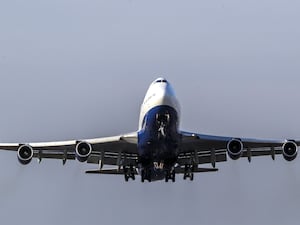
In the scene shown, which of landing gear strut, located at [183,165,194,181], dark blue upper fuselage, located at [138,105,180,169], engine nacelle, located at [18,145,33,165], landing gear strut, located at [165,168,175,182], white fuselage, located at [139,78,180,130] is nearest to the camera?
dark blue upper fuselage, located at [138,105,180,169]

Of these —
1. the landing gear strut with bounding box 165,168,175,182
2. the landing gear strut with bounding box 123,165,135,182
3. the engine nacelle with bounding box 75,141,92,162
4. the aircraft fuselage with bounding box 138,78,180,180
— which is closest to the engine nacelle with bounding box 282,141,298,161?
the aircraft fuselage with bounding box 138,78,180,180

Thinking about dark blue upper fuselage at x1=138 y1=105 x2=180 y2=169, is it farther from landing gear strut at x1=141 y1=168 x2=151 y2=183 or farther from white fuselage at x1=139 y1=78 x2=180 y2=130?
landing gear strut at x1=141 y1=168 x2=151 y2=183

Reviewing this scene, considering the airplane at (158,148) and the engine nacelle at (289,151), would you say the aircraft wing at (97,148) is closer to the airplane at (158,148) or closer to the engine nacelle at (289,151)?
the airplane at (158,148)

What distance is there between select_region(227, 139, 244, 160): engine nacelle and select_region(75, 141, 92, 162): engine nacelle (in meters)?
7.98

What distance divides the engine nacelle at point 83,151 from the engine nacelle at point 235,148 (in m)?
7.98

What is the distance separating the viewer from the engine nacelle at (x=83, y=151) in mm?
52938

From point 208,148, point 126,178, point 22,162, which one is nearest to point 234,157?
point 208,148

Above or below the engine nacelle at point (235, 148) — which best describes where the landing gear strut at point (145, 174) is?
below

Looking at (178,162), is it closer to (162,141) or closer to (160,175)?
(160,175)

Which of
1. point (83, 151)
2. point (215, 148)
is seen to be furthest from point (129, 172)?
point (215, 148)

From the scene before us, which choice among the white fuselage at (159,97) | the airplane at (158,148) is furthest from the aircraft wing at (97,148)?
the white fuselage at (159,97)

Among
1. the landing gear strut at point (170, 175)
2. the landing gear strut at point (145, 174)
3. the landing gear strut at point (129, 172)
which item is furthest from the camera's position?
the landing gear strut at point (129, 172)

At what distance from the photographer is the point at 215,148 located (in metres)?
55.8

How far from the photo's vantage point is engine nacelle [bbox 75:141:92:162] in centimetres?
5294
